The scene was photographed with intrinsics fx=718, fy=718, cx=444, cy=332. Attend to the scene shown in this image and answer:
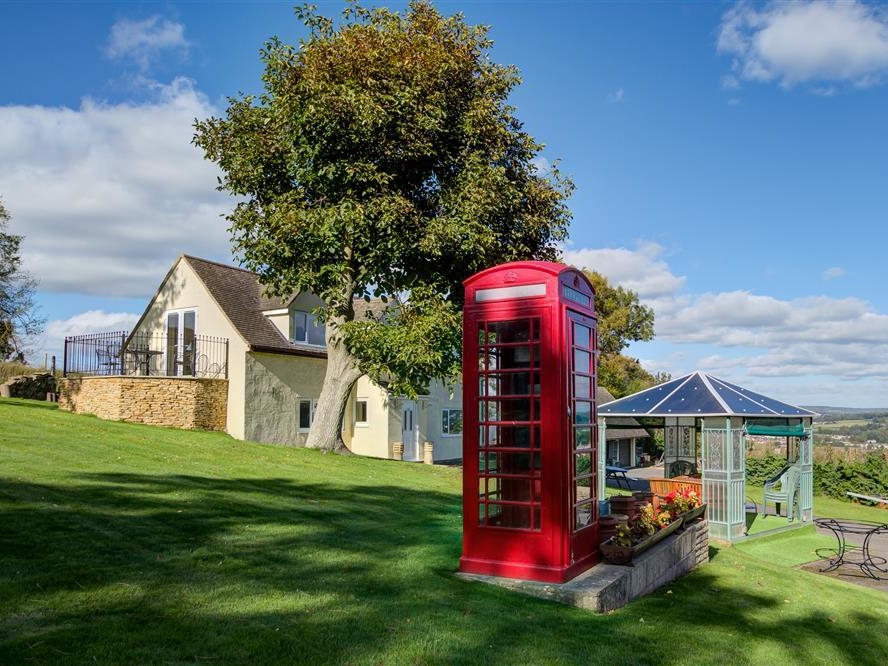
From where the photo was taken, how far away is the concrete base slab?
7.56 meters

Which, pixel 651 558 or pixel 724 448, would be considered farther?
pixel 724 448

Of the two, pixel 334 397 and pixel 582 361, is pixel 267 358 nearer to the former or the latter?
pixel 334 397

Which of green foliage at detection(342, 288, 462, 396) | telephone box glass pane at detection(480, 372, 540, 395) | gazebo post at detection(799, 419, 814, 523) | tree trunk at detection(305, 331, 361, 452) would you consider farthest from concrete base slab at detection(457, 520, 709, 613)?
tree trunk at detection(305, 331, 361, 452)

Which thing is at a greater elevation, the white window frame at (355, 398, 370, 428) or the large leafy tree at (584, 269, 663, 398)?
the large leafy tree at (584, 269, 663, 398)

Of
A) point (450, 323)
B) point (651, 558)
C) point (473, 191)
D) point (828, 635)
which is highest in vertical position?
point (473, 191)

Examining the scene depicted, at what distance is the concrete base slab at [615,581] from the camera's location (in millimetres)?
7559

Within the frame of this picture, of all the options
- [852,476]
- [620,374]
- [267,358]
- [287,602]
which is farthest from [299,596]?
[620,374]

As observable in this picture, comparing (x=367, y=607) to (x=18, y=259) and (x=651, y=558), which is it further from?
(x=18, y=259)

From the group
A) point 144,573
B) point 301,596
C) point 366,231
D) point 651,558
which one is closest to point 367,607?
point 301,596

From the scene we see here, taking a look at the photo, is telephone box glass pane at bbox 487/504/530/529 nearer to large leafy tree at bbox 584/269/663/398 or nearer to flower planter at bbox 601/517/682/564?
flower planter at bbox 601/517/682/564

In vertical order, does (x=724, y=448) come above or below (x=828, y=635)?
above

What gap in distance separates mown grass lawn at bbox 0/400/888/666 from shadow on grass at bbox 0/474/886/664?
0.02 m

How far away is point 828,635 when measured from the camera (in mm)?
8180

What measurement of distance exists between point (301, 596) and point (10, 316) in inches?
1231
